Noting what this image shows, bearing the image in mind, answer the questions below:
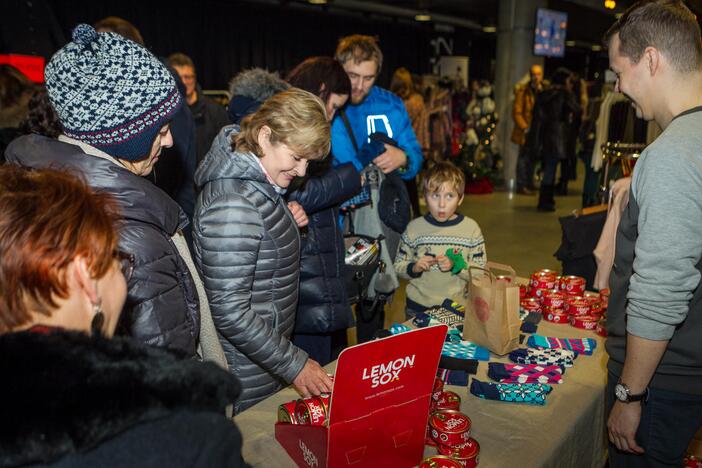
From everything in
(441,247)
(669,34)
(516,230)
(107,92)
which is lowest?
(516,230)

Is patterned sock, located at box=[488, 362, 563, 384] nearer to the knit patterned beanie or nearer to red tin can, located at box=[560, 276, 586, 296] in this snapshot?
red tin can, located at box=[560, 276, 586, 296]

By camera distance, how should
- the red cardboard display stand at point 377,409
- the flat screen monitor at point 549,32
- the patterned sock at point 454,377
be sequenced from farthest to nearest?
the flat screen monitor at point 549,32 → the patterned sock at point 454,377 → the red cardboard display stand at point 377,409

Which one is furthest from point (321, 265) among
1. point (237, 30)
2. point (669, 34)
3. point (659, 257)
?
point (237, 30)

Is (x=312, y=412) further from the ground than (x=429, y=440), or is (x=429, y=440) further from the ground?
(x=312, y=412)

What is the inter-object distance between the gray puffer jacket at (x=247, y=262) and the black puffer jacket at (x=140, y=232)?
26 centimetres

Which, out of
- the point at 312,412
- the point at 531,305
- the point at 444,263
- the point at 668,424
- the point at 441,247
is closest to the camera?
the point at 312,412

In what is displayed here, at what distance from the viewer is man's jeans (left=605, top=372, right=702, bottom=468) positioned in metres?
1.50

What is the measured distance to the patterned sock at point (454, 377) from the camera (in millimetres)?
1770

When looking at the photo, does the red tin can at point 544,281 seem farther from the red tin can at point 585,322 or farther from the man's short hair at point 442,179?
the man's short hair at point 442,179

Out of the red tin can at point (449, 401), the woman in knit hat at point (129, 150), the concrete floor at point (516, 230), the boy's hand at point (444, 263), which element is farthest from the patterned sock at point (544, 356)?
the concrete floor at point (516, 230)

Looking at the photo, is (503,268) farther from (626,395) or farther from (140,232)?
(140,232)

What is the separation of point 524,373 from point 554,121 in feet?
23.6

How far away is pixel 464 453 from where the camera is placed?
1362 mm

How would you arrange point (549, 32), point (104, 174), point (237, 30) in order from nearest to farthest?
point (104, 174), point (549, 32), point (237, 30)
